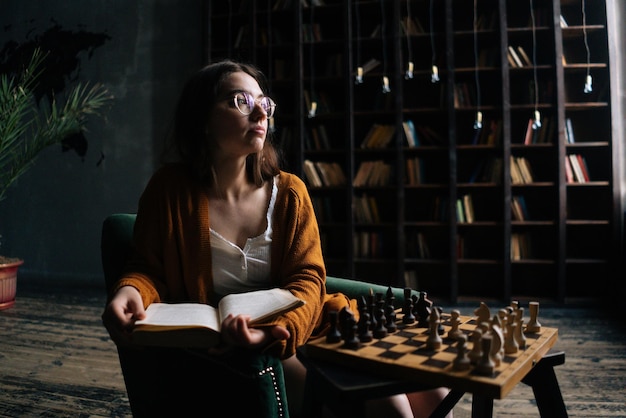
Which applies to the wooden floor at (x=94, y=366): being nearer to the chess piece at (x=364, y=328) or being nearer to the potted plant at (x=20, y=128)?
the potted plant at (x=20, y=128)

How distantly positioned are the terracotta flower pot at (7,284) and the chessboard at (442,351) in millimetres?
3977

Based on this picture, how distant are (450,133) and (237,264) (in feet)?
10.5

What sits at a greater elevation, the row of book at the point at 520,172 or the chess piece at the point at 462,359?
the row of book at the point at 520,172

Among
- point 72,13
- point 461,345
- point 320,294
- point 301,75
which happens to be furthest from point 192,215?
point 72,13

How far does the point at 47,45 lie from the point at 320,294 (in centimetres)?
537

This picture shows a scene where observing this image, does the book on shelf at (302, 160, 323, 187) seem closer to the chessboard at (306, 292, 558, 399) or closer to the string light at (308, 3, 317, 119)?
the string light at (308, 3, 317, 119)

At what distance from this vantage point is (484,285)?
4520 mm

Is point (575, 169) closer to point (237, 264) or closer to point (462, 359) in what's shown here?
point (237, 264)

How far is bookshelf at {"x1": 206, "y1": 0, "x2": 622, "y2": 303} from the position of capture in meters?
4.07

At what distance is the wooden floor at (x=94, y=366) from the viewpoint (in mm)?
2178

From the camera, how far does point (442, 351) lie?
3.09 ft

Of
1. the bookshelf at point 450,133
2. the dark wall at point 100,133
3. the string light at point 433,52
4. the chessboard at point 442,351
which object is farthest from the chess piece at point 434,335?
the dark wall at point 100,133

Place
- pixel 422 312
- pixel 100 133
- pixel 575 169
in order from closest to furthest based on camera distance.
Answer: pixel 422 312 < pixel 575 169 < pixel 100 133

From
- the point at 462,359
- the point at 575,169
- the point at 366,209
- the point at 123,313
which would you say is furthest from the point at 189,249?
the point at 575,169
